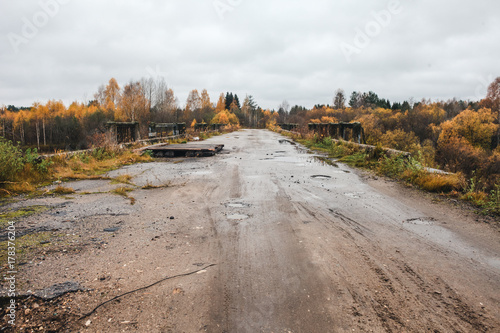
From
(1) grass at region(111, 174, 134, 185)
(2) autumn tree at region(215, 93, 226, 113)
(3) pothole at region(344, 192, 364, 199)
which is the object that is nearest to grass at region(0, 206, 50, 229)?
(1) grass at region(111, 174, 134, 185)

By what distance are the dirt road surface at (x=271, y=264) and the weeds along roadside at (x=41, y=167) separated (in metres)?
1.13

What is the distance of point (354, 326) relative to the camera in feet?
6.70

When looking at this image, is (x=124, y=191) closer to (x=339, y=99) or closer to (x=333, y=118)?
(x=333, y=118)

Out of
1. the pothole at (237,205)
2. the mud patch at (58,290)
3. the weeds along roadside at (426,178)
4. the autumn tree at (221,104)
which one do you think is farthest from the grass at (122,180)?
the autumn tree at (221,104)

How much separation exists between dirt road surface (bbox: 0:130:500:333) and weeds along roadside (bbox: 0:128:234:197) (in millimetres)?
1134

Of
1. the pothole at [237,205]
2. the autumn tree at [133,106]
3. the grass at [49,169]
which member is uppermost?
the autumn tree at [133,106]

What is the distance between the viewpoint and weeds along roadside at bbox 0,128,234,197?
590 cm

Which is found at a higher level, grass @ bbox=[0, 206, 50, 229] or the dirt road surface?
grass @ bbox=[0, 206, 50, 229]

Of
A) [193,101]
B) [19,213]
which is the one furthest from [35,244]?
[193,101]

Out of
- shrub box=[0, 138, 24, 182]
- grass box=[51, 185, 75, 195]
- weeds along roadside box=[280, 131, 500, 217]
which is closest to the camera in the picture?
weeds along roadside box=[280, 131, 500, 217]

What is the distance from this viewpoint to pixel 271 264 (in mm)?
2947

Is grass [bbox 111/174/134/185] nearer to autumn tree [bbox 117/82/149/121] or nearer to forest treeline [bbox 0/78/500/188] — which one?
forest treeline [bbox 0/78/500/188]

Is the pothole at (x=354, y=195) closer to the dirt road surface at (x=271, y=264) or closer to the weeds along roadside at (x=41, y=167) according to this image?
the dirt road surface at (x=271, y=264)

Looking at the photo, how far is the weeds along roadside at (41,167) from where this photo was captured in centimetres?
590
